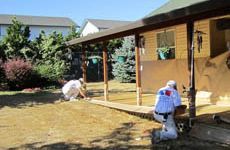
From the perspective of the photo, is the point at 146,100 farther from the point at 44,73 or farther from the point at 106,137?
the point at 44,73

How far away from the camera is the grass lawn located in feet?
31.1

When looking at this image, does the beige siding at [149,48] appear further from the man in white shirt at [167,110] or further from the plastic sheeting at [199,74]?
the man in white shirt at [167,110]

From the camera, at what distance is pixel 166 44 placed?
1734cm

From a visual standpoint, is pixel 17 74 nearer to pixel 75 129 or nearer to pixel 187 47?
pixel 75 129

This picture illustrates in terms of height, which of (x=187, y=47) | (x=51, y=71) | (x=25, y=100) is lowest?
(x=25, y=100)

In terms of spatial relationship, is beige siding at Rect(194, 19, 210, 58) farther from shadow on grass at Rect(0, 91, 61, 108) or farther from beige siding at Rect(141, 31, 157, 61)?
shadow on grass at Rect(0, 91, 61, 108)

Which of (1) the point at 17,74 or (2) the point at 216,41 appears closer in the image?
(2) the point at 216,41

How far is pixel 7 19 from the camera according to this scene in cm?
6981

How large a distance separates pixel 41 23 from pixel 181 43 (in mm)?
59450

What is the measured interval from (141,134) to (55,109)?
6.00 m

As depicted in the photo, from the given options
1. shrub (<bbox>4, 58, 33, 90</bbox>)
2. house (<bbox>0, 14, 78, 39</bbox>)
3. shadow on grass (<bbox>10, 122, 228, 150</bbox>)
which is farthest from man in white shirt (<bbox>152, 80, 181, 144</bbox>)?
house (<bbox>0, 14, 78, 39</bbox>)

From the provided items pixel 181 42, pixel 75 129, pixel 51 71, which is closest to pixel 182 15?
pixel 75 129

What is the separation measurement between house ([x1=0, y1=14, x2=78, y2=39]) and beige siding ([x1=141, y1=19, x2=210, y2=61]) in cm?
5125

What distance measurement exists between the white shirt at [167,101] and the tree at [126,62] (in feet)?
61.0
